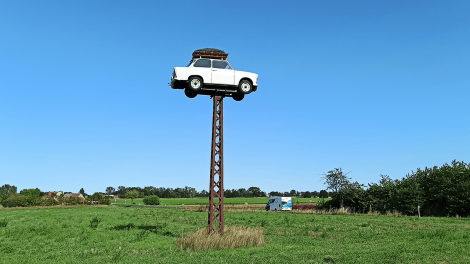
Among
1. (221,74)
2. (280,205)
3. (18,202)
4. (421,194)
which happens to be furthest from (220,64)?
(18,202)

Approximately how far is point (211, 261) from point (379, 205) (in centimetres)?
3380

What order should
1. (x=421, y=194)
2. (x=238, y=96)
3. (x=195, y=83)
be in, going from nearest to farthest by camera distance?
(x=195, y=83) → (x=238, y=96) → (x=421, y=194)

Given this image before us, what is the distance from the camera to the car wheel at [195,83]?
17.2m

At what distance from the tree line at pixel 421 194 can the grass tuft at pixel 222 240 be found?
1084 inches

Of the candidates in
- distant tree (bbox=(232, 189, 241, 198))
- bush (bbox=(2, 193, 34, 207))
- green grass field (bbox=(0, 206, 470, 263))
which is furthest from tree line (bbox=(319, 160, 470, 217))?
distant tree (bbox=(232, 189, 241, 198))

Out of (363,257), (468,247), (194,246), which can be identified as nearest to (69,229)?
(194,246)

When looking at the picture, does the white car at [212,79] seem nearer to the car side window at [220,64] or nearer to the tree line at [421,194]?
the car side window at [220,64]

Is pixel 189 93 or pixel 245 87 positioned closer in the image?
pixel 245 87

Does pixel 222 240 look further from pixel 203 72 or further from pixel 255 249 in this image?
pixel 203 72

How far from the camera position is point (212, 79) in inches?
689

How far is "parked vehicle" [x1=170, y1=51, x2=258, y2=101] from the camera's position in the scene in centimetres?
1734

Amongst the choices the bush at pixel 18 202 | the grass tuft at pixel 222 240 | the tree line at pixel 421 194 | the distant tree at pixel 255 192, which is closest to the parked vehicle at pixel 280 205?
the tree line at pixel 421 194

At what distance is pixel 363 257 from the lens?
12.4 metres

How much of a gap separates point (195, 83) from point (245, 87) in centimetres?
278
